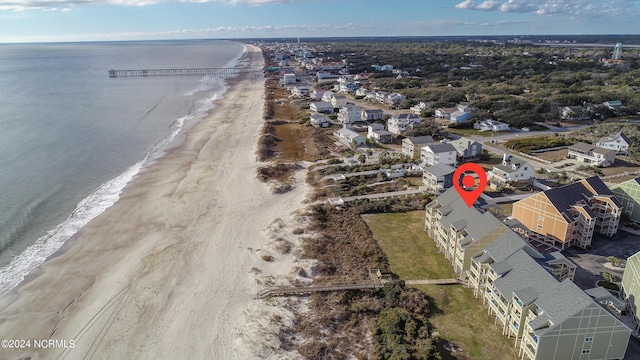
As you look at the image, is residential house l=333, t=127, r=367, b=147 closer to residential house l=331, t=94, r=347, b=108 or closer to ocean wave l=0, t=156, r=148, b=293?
residential house l=331, t=94, r=347, b=108

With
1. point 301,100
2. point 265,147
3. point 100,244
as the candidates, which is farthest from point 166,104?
point 100,244

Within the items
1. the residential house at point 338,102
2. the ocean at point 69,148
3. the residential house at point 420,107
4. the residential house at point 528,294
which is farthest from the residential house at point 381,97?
the residential house at point 528,294

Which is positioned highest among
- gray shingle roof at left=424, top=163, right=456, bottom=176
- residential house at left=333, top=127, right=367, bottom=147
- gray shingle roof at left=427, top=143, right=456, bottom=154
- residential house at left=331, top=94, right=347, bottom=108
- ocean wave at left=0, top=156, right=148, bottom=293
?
residential house at left=331, top=94, right=347, bottom=108

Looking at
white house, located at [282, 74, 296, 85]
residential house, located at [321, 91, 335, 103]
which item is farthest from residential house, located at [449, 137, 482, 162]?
white house, located at [282, 74, 296, 85]

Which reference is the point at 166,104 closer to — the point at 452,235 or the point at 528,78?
the point at 452,235

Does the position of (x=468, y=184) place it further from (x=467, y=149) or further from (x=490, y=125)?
(x=490, y=125)

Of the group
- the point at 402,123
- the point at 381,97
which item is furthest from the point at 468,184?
the point at 381,97

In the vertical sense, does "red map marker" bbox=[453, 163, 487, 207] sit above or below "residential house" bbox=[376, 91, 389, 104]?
below
